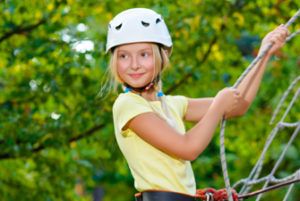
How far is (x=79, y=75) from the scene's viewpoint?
704cm

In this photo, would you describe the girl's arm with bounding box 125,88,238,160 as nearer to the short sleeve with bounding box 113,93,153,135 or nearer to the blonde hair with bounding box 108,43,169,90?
the short sleeve with bounding box 113,93,153,135

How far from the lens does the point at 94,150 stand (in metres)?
7.56

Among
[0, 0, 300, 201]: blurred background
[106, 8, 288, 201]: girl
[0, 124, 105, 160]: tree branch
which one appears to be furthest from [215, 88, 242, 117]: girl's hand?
[0, 124, 105, 160]: tree branch

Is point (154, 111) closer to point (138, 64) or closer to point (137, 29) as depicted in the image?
point (138, 64)

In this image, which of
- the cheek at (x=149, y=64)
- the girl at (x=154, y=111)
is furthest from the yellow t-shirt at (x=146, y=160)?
the cheek at (x=149, y=64)

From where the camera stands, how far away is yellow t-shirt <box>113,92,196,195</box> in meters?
3.54

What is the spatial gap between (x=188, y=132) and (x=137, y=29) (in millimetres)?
418

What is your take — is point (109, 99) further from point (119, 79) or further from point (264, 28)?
point (119, 79)

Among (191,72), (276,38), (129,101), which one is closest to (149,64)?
(129,101)

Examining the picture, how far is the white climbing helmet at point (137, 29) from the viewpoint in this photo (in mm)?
3631

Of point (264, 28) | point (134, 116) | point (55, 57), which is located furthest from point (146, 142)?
point (264, 28)

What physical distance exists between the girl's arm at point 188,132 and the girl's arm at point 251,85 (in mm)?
195

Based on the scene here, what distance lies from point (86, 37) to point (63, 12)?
0.71ft

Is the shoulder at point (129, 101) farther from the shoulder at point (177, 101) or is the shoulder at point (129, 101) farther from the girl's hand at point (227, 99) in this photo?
the girl's hand at point (227, 99)
